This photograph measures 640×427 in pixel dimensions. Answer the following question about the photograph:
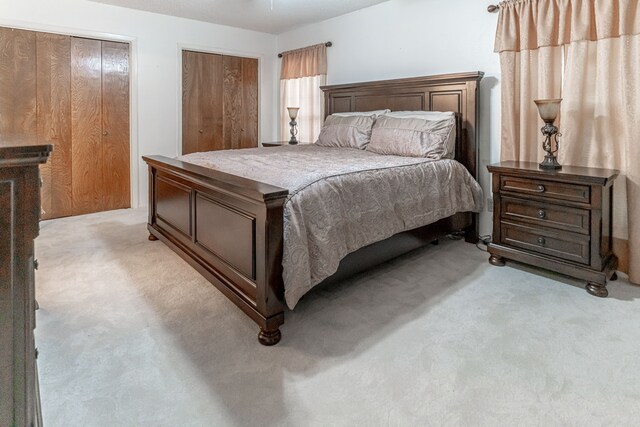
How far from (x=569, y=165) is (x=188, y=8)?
411cm

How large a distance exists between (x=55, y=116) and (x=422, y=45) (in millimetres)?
3854

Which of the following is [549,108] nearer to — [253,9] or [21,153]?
[21,153]

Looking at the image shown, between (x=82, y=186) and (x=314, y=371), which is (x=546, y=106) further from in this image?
(x=82, y=186)

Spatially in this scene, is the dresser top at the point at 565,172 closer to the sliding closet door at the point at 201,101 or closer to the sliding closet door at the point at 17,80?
the sliding closet door at the point at 201,101

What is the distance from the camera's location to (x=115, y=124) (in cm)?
458

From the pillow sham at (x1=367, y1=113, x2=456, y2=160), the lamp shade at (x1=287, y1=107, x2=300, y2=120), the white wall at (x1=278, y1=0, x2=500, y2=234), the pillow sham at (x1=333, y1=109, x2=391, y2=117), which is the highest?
the white wall at (x1=278, y1=0, x2=500, y2=234)

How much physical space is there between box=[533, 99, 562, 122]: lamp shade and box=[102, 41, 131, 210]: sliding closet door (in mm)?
4260

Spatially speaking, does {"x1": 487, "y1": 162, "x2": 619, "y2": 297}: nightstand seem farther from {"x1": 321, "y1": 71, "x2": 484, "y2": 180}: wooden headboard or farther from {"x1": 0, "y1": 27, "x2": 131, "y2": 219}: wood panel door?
{"x1": 0, "y1": 27, "x2": 131, "y2": 219}: wood panel door

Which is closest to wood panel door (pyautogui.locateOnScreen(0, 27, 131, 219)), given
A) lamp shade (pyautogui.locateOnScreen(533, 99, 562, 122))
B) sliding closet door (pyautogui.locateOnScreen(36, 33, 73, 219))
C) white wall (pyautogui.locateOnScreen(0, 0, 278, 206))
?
sliding closet door (pyautogui.locateOnScreen(36, 33, 73, 219))

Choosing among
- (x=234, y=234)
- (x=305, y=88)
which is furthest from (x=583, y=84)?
(x=305, y=88)

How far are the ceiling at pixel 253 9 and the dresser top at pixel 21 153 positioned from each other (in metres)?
3.99

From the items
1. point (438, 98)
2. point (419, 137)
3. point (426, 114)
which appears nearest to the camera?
point (419, 137)

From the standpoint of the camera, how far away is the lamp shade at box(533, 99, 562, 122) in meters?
2.60

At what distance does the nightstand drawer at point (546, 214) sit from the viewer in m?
2.46
